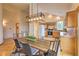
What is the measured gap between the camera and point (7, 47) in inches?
94.8

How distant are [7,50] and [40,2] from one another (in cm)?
95

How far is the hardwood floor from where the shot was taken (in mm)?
2398

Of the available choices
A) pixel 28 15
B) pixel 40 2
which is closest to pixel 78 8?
pixel 40 2

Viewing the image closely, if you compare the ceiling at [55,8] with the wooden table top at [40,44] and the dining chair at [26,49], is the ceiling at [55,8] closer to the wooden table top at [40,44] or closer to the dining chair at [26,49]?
the wooden table top at [40,44]

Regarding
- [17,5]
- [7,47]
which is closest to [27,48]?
[7,47]

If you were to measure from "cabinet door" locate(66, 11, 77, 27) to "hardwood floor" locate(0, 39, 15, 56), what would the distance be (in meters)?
0.98

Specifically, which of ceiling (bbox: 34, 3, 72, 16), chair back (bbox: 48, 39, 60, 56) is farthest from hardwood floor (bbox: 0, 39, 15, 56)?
ceiling (bbox: 34, 3, 72, 16)

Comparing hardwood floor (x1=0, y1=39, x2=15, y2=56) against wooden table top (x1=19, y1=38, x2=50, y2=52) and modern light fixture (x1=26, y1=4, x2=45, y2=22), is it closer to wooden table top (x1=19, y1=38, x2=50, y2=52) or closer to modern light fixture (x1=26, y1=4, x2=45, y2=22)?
wooden table top (x1=19, y1=38, x2=50, y2=52)

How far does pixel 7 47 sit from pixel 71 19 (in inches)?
45.0

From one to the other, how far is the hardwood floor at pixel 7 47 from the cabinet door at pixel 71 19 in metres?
0.98

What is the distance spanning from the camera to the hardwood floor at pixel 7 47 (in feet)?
7.87

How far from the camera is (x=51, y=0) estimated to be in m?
2.44

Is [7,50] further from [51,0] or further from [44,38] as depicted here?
[51,0]

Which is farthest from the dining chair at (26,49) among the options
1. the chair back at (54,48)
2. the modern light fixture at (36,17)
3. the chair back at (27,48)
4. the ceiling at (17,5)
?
the ceiling at (17,5)
